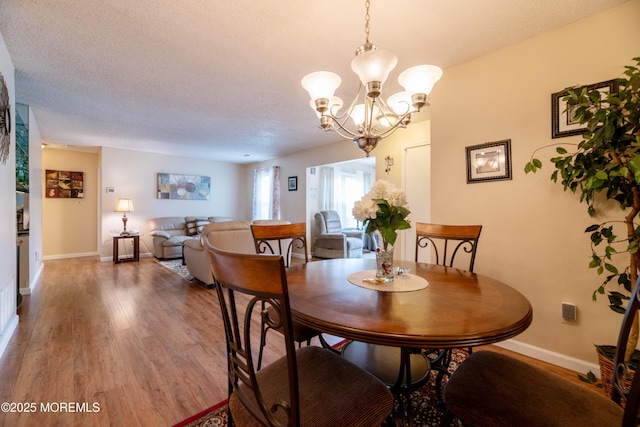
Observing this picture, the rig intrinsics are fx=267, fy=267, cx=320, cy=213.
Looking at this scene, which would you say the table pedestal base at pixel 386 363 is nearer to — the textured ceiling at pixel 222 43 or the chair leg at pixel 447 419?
the chair leg at pixel 447 419

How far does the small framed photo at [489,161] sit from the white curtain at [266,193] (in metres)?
4.63

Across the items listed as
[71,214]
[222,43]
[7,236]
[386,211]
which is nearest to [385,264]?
[386,211]

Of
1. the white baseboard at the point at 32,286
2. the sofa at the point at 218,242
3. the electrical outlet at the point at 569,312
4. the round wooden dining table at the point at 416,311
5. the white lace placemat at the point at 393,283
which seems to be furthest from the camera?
the sofa at the point at 218,242

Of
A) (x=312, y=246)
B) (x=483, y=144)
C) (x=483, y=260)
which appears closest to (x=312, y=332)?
(x=483, y=260)

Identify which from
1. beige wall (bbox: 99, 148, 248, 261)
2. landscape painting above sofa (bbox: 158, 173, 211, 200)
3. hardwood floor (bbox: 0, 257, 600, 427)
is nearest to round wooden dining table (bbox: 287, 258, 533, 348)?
hardwood floor (bbox: 0, 257, 600, 427)

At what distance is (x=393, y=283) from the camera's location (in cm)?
124

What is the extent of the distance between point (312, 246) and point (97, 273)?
12.5ft

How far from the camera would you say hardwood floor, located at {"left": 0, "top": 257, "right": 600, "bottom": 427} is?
1.45 m

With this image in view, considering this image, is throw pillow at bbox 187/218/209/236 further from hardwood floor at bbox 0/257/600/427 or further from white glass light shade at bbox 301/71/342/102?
white glass light shade at bbox 301/71/342/102

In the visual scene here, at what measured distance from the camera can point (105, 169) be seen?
5.44 m

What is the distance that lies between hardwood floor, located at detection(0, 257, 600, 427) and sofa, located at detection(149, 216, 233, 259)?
2.08 metres

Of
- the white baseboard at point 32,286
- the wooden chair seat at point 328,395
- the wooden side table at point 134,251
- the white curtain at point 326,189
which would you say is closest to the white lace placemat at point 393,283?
the wooden chair seat at point 328,395

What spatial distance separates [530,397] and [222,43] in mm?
2623

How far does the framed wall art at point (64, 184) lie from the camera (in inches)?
214
